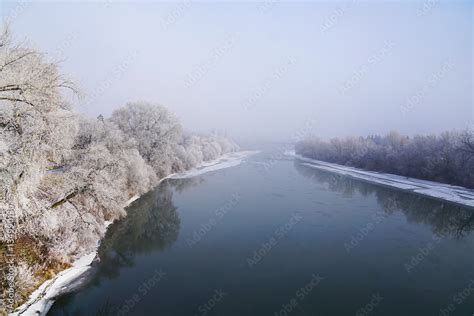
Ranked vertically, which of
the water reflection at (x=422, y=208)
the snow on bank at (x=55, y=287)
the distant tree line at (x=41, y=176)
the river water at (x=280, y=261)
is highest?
the distant tree line at (x=41, y=176)

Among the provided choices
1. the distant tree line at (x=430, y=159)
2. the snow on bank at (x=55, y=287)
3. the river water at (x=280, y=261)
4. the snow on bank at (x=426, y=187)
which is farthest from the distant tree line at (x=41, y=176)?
the distant tree line at (x=430, y=159)

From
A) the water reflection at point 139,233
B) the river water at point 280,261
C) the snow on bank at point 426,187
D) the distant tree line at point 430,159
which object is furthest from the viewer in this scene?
the distant tree line at point 430,159

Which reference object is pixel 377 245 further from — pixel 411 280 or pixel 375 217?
pixel 375 217

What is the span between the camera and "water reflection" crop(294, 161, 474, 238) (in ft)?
85.5

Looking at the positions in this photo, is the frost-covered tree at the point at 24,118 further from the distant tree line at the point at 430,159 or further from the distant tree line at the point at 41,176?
the distant tree line at the point at 430,159

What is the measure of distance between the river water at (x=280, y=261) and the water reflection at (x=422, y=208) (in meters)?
0.24

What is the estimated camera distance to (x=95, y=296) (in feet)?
45.5

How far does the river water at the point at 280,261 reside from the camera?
13.3 metres

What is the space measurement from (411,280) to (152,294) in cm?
1384

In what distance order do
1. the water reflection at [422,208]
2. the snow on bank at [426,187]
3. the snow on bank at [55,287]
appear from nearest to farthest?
the snow on bank at [55,287]
the water reflection at [422,208]
the snow on bank at [426,187]

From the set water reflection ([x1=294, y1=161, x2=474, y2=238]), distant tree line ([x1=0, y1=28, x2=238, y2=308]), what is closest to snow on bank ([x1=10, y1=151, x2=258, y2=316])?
distant tree line ([x1=0, y1=28, x2=238, y2=308])

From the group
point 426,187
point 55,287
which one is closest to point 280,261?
point 55,287

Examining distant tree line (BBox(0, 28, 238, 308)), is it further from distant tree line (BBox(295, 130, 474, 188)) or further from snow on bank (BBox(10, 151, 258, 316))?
distant tree line (BBox(295, 130, 474, 188))

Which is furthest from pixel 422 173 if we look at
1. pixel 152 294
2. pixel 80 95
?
pixel 80 95
